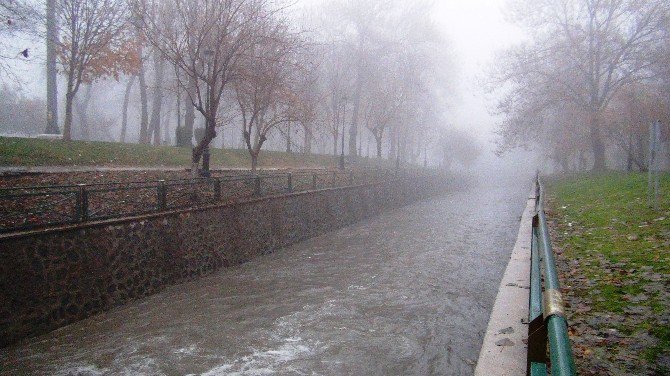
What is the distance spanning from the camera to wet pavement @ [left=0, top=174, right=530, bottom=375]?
21.4ft

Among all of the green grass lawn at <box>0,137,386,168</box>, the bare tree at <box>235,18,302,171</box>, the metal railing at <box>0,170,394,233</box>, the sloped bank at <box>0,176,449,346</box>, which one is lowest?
the sloped bank at <box>0,176,449,346</box>

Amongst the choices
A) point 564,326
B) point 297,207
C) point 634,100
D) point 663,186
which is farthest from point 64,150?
point 634,100

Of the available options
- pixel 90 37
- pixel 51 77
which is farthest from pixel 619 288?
pixel 51 77

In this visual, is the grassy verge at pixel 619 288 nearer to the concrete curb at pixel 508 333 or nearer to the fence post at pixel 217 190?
the concrete curb at pixel 508 333

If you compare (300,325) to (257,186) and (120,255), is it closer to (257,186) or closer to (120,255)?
(120,255)

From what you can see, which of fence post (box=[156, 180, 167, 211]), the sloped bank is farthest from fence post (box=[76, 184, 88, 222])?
fence post (box=[156, 180, 167, 211])

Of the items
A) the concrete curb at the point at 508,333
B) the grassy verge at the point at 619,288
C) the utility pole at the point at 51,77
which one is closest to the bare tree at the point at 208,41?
the utility pole at the point at 51,77

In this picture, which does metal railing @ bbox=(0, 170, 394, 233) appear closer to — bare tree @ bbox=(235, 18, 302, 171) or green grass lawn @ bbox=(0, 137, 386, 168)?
bare tree @ bbox=(235, 18, 302, 171)

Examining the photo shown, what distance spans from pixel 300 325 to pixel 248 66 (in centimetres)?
1301

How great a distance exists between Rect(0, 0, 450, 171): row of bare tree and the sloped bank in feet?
12.6

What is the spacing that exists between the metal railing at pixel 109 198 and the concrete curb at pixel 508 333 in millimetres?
7903

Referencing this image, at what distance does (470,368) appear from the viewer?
6125 mm

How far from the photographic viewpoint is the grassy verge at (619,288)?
13.1 feet

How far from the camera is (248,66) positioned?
1827cm
